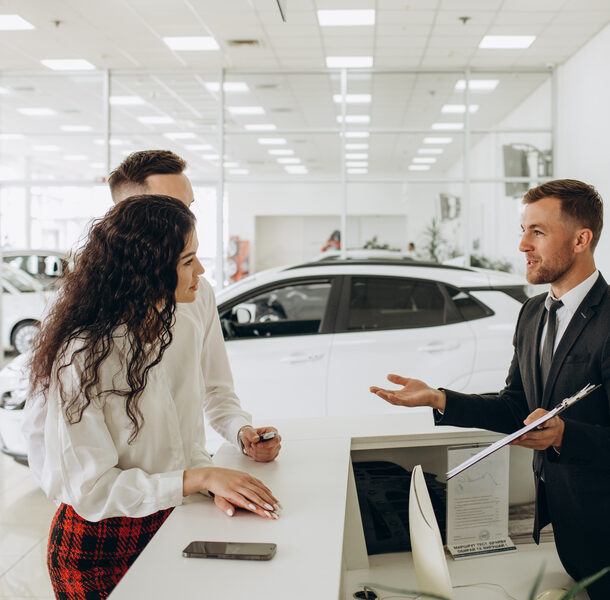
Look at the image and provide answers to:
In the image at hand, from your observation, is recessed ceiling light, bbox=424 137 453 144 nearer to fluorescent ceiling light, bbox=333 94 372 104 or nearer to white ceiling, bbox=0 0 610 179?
white ceiling, bbox=0 0 610 179

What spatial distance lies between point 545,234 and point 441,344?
2.44m

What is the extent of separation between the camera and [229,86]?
962 centimetres

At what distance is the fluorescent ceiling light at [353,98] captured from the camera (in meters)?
9.81

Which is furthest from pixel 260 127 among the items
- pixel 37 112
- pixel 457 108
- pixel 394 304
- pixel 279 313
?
pixel 394 304

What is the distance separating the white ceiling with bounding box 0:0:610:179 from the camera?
7.18 meters

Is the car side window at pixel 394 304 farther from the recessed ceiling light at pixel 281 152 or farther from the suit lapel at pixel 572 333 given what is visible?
the recessed ceiling light at pixel 281 152

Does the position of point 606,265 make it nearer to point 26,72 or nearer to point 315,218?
point 315,218

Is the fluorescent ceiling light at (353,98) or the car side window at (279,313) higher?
the fluorescent ceiling light at (353,98)

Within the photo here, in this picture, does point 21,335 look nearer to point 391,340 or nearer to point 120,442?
point 391,340

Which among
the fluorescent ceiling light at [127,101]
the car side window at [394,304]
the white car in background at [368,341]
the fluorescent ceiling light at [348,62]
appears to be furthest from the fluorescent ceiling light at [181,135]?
the car side window at [394,304]

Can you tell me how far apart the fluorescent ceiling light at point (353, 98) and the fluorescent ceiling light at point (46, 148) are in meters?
6.27

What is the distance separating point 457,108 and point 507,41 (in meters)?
1.74

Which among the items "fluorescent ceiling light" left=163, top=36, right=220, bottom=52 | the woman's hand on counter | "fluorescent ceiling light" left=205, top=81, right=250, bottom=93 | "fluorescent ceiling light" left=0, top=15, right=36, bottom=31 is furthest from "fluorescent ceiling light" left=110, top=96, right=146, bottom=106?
the woman's hand on counter

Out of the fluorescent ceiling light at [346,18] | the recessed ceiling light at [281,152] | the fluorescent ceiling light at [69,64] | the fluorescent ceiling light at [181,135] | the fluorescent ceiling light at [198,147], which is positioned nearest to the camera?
the fluorescent ceiling light at [346,18]
